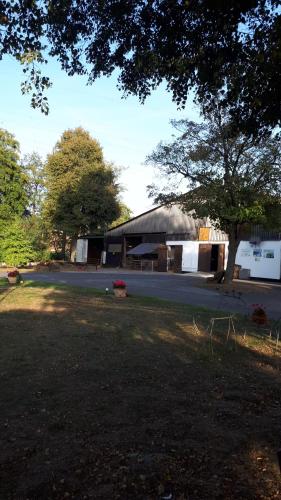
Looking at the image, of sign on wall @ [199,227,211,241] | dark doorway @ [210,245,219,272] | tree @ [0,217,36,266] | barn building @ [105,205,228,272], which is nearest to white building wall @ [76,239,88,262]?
barn building @ [105,205,228,272]

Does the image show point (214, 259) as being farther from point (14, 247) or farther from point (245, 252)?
point (14, 247)

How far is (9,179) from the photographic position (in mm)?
38375

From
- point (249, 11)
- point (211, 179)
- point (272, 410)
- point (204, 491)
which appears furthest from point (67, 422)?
point (211, 179)

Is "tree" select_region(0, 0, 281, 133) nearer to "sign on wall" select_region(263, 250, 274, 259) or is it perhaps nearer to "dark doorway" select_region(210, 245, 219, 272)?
"sign on wall" select_region(263, 250, 274, 259)

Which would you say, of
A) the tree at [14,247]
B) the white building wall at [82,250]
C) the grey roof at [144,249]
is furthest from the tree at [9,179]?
the grey roof at [144,249]

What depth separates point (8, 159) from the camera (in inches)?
1479

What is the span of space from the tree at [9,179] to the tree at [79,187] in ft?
11.6

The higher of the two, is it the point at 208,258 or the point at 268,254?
the point at 268,254

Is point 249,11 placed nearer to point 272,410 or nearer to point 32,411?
point 272,410

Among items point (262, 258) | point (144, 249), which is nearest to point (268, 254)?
point (262, 258)

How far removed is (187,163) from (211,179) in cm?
139

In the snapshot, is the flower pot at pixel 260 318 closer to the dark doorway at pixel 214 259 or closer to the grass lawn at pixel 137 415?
the grass lawn at pixel 137 415

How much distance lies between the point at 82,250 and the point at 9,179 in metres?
11.5

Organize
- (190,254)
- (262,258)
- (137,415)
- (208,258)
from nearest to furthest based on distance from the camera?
(137,415) < (262,258) < (208,258) < (190,254)
